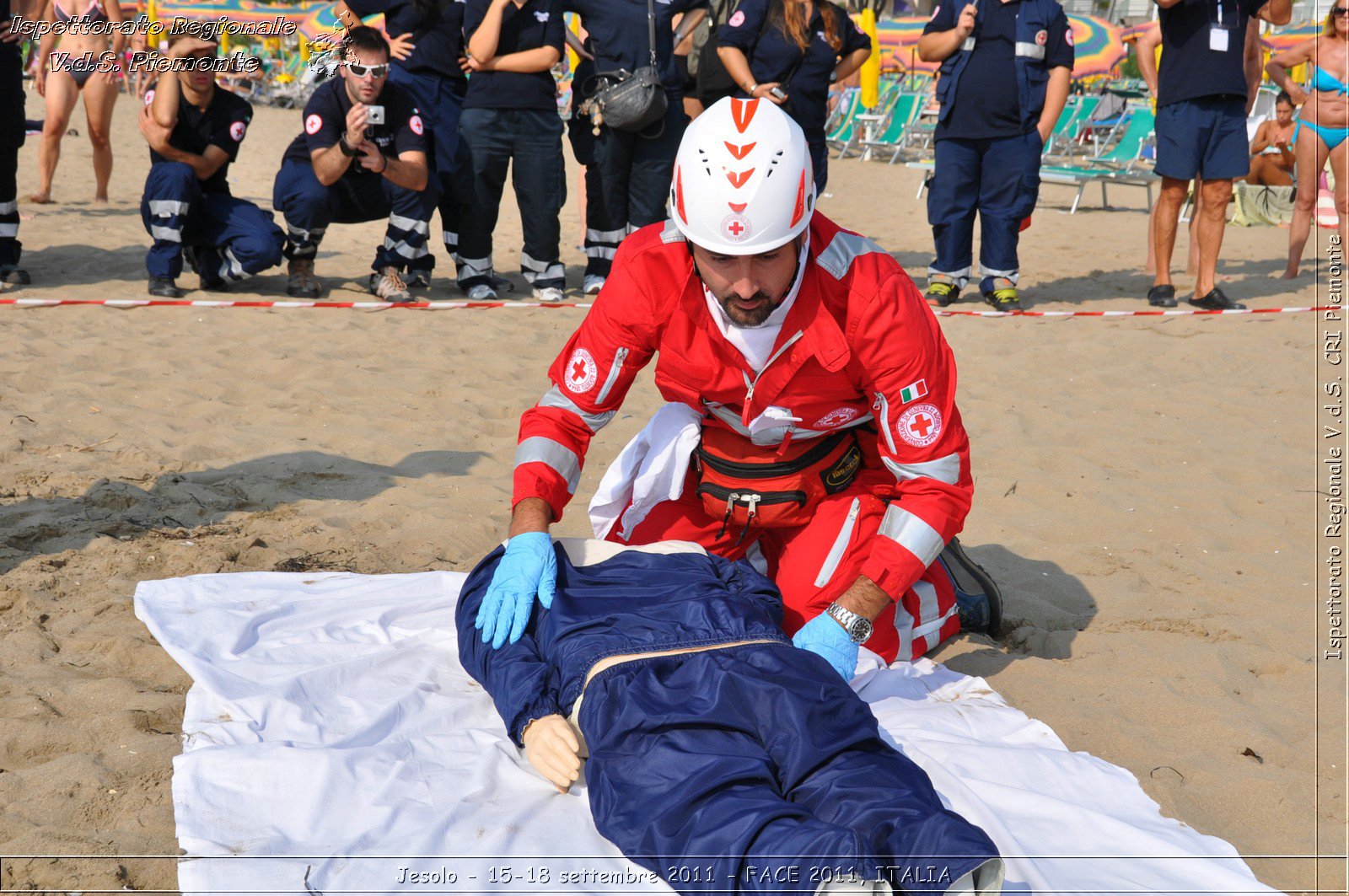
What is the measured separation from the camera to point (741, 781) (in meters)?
1.94

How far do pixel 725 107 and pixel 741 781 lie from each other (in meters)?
1.53

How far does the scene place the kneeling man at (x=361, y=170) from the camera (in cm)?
607

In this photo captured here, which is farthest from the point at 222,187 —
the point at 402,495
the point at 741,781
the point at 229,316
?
the point at 741,781

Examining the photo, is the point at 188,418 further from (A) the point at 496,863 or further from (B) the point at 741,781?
(B) the point at 741,781

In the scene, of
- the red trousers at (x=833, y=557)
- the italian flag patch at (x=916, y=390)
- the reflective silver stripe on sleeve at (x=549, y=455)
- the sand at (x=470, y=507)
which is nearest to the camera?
the sand at (x=470, y=507)

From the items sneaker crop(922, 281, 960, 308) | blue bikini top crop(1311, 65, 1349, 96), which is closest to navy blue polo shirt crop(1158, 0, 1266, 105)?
blue bikini top crop(1311, 65, 1349, 96)

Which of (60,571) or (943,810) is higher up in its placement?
(943,810)

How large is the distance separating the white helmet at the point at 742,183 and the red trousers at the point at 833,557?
0.81m

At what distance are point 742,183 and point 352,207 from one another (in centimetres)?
468

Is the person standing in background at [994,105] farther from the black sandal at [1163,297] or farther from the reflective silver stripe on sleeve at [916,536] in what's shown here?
the reflective silver stripe on sleeve at [916,536]

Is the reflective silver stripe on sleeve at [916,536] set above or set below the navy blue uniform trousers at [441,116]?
below

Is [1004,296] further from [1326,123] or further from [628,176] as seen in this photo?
[1326,123]

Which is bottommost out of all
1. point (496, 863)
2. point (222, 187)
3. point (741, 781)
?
point (496, 863)

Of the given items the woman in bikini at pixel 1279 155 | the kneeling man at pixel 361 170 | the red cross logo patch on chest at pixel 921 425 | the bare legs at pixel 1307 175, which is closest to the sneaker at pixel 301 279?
the kneeling man at pixel 361 170
